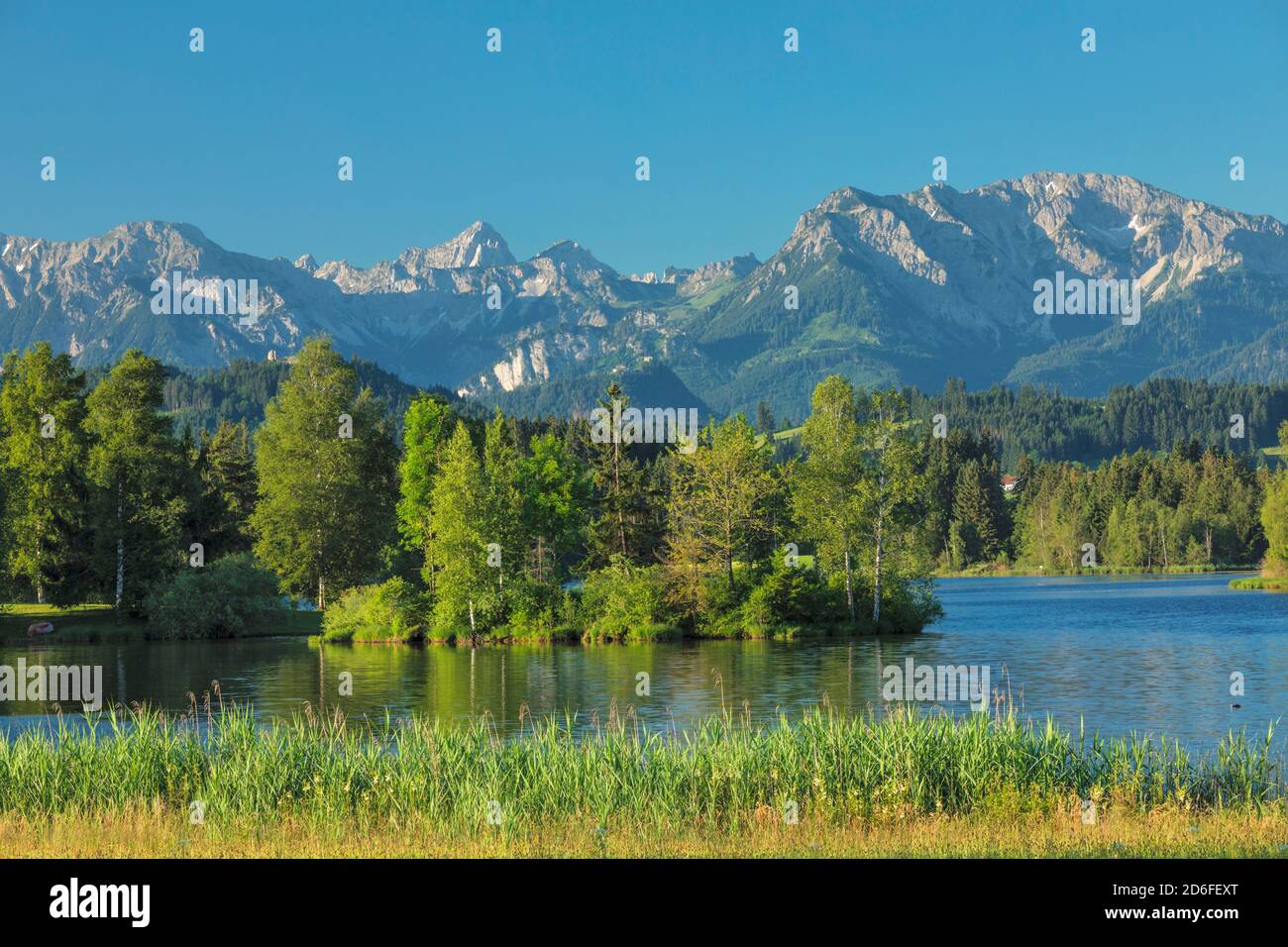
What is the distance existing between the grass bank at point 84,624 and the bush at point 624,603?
25015mm

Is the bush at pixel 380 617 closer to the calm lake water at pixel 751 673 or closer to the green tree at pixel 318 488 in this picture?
the calm lake water at pixel 751 673

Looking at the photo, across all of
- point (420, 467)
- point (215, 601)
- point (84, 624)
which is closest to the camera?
point (84, 624)

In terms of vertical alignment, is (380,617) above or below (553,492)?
below

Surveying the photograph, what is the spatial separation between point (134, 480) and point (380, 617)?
19787 mm

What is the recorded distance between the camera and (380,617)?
89625 mm

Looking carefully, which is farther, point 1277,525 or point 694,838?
point 1277,525

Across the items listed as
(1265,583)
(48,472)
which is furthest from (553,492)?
(1265,583)

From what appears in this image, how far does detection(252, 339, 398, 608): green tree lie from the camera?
97.9 meters

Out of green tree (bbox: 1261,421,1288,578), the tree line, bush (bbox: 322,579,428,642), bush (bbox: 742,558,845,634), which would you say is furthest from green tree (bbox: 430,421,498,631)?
green tree (bbox: 1261,421,1288,578)

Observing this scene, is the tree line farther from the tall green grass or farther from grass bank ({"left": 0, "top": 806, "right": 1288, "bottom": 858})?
grass bank ({"left": 0, "top": 806, "right": 1288, "bottom": 858})

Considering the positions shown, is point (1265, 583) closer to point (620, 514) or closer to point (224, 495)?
point (620, 514)

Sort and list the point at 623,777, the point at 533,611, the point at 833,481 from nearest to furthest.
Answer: the point at 623,777, the point at 533,611, the point at 833,481

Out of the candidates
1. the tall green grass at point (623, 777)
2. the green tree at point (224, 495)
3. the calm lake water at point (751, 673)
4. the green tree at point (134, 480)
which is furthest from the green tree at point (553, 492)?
the tall green grass at point (623, 777)
